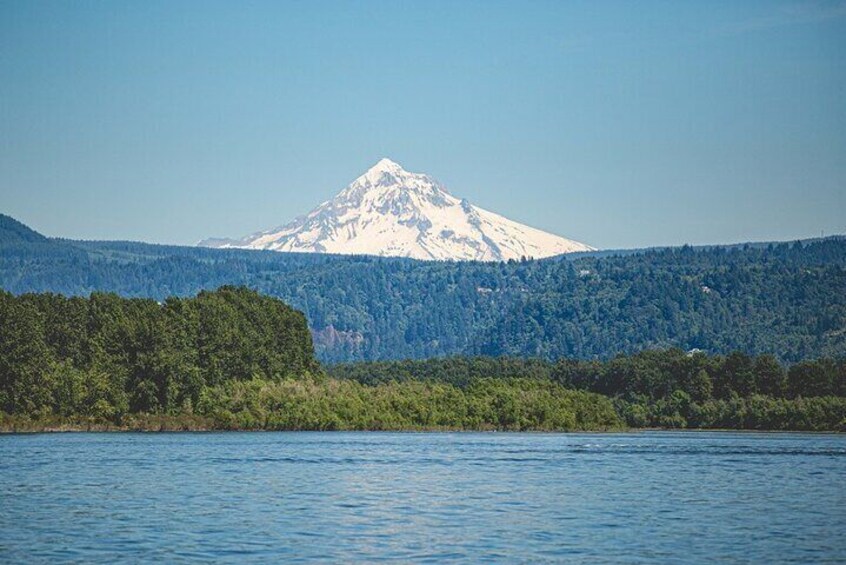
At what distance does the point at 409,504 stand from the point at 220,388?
8380 centimetres

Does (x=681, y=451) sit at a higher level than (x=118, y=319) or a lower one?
lower

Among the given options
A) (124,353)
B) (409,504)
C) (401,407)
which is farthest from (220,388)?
(409,504)

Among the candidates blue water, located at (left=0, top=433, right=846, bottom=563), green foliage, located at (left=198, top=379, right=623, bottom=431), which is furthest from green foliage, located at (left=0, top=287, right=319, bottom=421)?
blue water, located at (left=0, top=433, right=846, bottom=563)

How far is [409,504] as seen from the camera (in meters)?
66.6

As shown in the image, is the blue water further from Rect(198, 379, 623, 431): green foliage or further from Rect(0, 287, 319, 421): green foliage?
Rect(198, 379, 623, 431): green foliage

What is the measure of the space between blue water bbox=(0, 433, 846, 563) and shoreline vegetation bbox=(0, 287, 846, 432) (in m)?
23.4

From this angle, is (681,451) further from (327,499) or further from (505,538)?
(505,538)

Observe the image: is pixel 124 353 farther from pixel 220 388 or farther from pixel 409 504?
pixel 409 504

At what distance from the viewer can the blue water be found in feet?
170

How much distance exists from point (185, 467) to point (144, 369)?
56.0 metres

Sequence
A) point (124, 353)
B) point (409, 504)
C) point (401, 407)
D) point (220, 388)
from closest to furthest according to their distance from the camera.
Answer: point (409, 504) < point (124, 353) < point (220, 388) < point (401, 407)

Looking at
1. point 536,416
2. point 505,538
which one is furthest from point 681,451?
point 505,538

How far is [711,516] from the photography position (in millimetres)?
63406

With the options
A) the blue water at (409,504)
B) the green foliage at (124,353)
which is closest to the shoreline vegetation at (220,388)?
the green foliage at (124,353)
